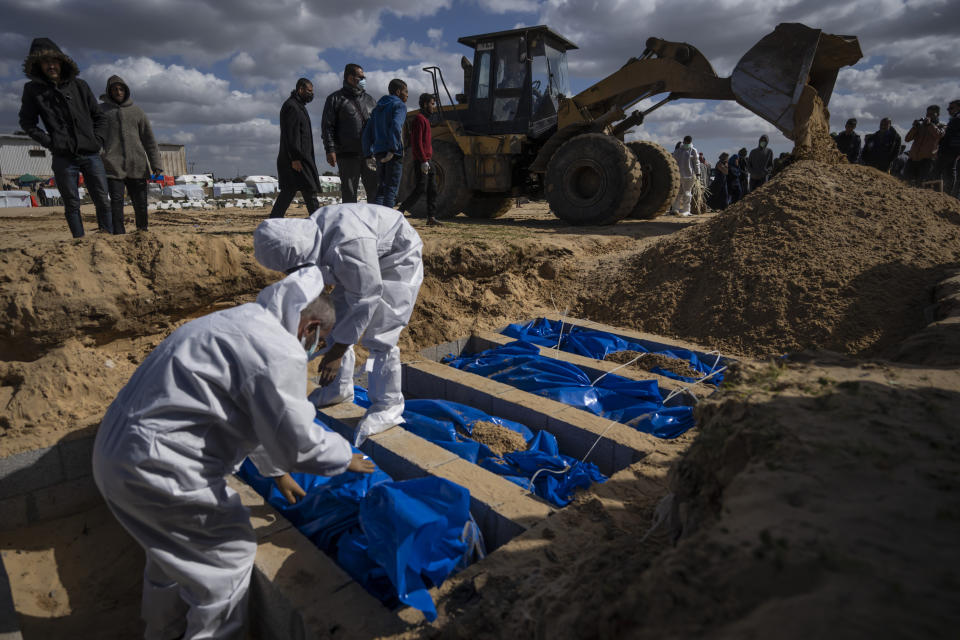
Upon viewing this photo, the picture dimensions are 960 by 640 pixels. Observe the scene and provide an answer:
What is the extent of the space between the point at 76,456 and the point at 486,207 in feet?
29.4

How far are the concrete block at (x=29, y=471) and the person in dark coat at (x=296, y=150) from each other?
283 centimetres

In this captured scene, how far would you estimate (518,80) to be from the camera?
357 inches

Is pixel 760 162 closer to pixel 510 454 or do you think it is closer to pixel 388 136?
pixel 388 136

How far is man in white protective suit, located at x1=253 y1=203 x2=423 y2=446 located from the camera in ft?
8.24

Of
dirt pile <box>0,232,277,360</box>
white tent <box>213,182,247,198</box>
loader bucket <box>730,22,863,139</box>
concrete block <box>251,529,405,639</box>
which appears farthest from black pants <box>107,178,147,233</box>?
white tent <box>213,182,247,198</box>

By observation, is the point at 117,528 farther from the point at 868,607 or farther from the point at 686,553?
the point at 868,607

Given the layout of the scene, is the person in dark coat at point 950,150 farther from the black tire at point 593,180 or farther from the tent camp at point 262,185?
the tent camp at point 262,185

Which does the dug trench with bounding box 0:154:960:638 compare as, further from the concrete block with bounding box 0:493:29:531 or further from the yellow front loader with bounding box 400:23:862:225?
the yellow front loader with bounding box 400:23:862:225

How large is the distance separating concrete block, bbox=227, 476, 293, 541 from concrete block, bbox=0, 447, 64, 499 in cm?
117

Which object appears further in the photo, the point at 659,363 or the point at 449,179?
the point at 449,179

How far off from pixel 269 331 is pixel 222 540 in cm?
87

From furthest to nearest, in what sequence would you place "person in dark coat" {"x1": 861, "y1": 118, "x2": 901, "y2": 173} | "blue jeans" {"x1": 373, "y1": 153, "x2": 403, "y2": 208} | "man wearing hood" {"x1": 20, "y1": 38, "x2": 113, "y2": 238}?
1. "person in dark coat" {"x1": 861, "y1": 118, "x2": 901, "y2": 173}
2. "blue jeans" {"x1": 373, "y1": 153, "x2": 403, "y2": 208}
3. "man wearing hood" {"x1": 20, "y1": 38, "x2": 113, "y2": 238}

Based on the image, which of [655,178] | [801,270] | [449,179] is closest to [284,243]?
[801,270]

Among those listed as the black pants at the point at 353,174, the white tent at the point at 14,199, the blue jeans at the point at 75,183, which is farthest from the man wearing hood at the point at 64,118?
the white tent at the point at 14,199
